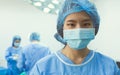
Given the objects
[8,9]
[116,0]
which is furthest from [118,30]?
[8,9]

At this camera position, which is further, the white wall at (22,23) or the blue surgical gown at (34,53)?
the white wall at (22,23)

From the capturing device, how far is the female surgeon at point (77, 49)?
144 cm

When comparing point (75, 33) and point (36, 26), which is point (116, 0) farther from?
point (75, 33)

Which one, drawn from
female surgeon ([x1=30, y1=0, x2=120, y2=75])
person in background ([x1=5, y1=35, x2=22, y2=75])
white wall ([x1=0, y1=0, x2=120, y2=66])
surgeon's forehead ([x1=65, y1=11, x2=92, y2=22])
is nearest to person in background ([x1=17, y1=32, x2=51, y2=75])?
person in background ([x1=5, y1=35, x2=22, y2=75])

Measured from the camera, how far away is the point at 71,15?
1.45 metres

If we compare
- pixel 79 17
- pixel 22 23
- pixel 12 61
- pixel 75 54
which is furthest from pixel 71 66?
pixel 22 23

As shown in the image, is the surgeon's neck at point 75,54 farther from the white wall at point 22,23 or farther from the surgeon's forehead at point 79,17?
the white wall at point 22,23

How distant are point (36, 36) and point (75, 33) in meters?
2.28

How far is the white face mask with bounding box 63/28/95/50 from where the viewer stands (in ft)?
4.67

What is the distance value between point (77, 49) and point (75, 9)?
0.24 m

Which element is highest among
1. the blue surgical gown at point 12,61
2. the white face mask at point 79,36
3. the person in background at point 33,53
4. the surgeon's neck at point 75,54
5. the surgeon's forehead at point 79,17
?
the surgeon's forehead at point 79,17

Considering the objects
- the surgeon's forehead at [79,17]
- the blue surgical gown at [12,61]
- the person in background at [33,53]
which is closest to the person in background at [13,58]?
the blue surgical gown at [12,61]

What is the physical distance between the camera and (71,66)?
58.6 inches

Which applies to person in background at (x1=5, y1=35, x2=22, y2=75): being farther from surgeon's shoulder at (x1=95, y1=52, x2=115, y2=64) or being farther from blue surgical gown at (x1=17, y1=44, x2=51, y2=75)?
surgeon's shoulder at (x1=95, y1=52, x2=115, y2=64)
